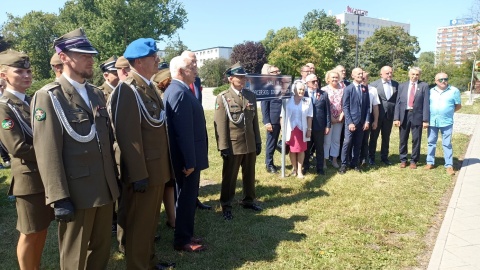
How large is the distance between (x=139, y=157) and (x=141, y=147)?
9 centimetres

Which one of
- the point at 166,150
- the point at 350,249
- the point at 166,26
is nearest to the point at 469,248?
the point at 350,249

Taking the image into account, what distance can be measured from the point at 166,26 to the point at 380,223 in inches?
1613

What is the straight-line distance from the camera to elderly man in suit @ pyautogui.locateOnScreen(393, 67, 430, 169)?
7.20 metres

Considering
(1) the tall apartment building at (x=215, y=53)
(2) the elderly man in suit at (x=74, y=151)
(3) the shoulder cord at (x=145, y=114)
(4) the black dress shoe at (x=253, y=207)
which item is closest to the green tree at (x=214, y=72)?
(4) the black dress shoe at (x=253, y=207)

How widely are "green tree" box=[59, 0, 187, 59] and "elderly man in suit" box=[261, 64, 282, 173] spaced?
32.7 m

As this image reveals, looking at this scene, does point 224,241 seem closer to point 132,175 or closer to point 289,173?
point 132,175

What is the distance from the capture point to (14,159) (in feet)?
9.80

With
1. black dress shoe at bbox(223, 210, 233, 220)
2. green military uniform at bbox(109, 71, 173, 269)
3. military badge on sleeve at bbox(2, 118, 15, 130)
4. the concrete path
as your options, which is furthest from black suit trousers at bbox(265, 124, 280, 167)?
military badge on sleeve at bbox(2, 118, 15, 130)

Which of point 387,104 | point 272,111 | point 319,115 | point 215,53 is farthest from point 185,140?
point 215,53

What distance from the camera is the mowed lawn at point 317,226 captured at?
3.81 m

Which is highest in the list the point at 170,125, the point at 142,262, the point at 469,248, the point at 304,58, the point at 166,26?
the point at 166,26

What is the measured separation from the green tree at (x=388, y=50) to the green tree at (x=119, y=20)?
33231mm

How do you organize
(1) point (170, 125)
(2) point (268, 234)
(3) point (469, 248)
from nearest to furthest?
1. (1) point (170, 125)
2. (3) point (469, 248)
3. (2) point (268, 234)

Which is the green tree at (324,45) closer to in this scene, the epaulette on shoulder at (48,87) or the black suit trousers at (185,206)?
the black suit trousers at (185,206)
